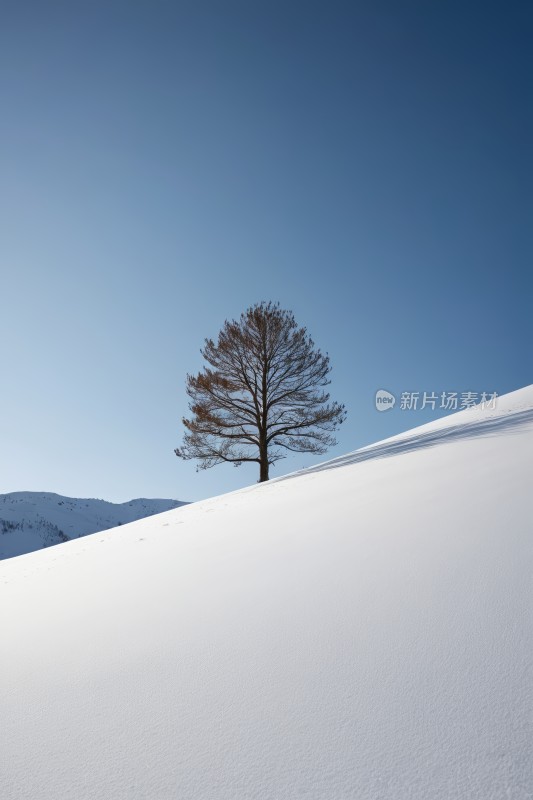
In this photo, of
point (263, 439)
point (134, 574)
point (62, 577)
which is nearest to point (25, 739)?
point (134, 574)

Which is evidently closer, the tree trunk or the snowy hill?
the tree trunk

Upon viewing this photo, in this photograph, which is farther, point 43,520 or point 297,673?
point 43,520

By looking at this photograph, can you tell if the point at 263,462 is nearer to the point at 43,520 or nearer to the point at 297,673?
the point at 297,673

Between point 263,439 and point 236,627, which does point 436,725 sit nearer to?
point 236,627

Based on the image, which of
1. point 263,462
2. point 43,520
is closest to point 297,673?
point 263,462

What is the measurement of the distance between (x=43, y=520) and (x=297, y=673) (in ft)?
168

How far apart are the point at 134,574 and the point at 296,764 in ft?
6.62

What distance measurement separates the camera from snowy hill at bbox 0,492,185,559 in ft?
121

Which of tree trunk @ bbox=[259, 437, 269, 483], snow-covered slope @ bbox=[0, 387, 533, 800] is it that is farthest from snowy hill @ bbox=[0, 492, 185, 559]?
snow-covered slope @ bbox=[0, 387, 533, 800]

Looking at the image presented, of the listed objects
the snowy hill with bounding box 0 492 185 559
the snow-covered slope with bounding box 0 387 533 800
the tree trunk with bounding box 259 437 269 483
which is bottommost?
the snowy hill with bounding box 0 492 185 559

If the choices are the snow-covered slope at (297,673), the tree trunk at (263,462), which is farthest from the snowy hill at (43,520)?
the snow-covered slope at (297,673)

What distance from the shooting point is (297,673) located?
1219 millimetres

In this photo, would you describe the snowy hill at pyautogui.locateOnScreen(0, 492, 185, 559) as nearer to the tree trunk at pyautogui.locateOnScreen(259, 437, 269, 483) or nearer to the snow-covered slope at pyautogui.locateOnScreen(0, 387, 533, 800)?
the tree trunk at pyautogui.locateOnScreen(259, 437, 269, 483)

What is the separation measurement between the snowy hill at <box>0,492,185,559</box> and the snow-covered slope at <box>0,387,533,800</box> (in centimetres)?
3760
